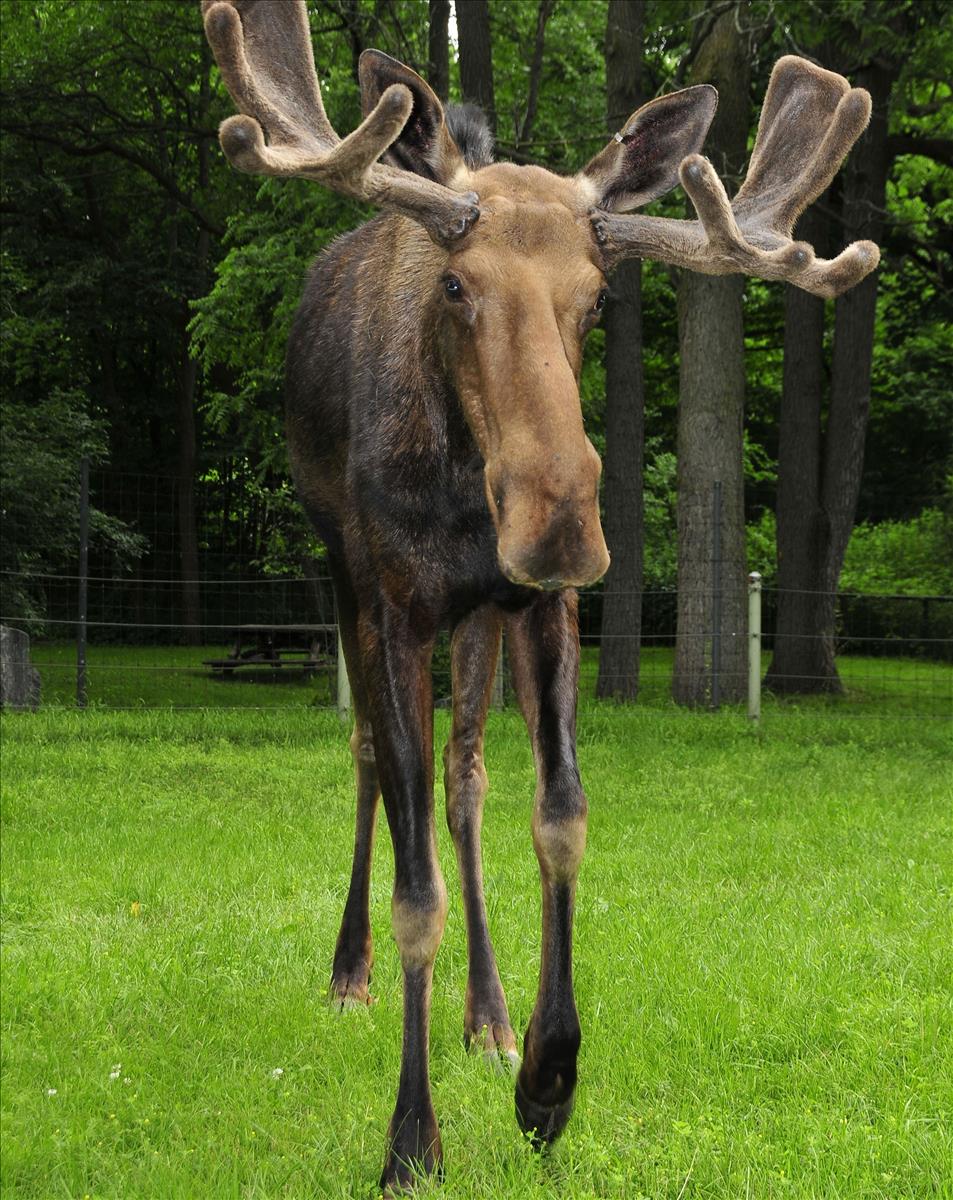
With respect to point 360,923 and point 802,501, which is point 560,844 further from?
point 802,501

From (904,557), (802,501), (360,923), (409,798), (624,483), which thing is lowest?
(360,923)

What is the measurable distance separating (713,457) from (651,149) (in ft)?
37.3

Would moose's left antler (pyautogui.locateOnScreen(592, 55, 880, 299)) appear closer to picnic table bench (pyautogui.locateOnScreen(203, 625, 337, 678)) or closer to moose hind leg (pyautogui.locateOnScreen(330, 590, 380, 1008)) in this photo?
moose hind leg (pyautogui.locateOnScreen(330, 590, 380, 1008))

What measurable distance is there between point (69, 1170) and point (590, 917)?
9.75 ft

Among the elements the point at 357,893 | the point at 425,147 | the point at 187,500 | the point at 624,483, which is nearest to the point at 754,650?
the point at 624,483

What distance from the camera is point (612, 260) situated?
3.73 meters

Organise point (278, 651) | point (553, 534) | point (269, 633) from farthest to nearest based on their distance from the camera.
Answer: point (269, 633)
point (278, 651)
point (553, 534)

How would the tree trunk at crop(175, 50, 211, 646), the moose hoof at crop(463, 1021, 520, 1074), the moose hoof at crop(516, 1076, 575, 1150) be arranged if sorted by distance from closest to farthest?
the moose hoof at crop(516, 1076, 575, 1150), the moose hoof at crop(463, 1021, 520, 1074), the tree trunk at crop(175, 50, 211, 646)

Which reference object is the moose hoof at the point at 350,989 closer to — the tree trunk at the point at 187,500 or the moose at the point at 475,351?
the moose at the point at 475,351

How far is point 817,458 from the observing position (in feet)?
60.0

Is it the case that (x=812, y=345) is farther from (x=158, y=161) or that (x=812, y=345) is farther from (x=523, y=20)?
(x=158, y=161)

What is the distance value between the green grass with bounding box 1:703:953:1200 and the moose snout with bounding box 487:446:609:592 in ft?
5.47

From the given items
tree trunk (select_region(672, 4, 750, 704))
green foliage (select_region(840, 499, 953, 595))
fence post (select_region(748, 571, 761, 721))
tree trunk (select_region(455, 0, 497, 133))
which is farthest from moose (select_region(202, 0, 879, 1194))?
green foliage (select_region(840, 499, 953, 595))

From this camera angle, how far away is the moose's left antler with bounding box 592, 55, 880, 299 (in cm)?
367
